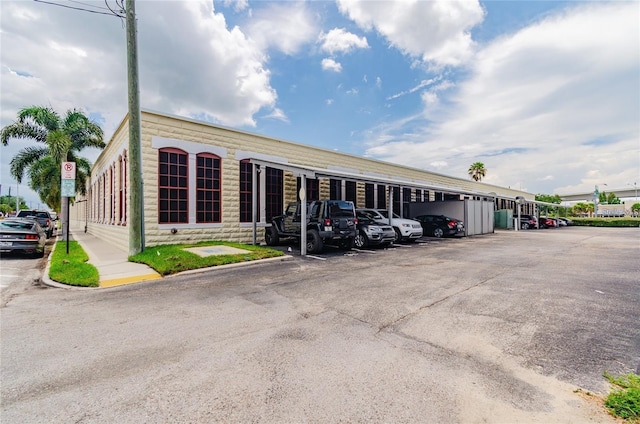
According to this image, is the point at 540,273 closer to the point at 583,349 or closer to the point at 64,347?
the point at 583,349

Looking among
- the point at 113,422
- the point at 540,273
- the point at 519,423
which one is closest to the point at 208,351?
the point at 113,422

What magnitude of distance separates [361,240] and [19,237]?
528 inches

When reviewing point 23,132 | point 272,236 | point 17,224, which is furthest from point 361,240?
point 23,132

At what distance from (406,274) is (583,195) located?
99.4 metres

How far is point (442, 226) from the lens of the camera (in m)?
20.9

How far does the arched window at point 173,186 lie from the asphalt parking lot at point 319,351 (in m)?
5.74

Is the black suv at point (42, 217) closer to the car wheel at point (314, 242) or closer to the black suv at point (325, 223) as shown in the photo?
the black suv at point (325, 223)

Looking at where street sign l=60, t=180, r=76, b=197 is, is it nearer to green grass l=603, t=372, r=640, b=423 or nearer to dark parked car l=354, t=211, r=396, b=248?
dark parked car l=354, t=211, r=396, b=248

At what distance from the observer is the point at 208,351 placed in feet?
13.1

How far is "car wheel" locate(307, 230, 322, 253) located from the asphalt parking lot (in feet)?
15.0

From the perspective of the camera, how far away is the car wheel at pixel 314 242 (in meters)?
12.2

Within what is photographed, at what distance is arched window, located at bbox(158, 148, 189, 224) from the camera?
12.8 m

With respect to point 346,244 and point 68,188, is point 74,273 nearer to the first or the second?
point 68,188

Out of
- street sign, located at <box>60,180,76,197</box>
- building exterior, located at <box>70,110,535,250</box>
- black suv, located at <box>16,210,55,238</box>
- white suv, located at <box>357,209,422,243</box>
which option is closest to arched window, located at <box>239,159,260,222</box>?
building exterior, located at <box>70,110,535,250</box>
